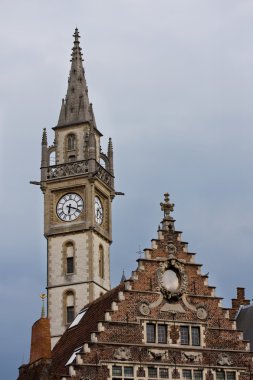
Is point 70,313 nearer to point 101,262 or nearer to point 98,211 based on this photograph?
point 101,262

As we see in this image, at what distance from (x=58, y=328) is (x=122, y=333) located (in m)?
30.4

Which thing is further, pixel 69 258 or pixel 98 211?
pixel 98 211

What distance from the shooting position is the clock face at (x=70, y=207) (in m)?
91.9

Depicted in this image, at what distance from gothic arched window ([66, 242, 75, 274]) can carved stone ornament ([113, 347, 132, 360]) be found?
109ft

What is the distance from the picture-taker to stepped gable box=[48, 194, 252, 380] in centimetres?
5706

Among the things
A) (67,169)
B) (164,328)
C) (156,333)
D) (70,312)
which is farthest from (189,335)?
(67,169)

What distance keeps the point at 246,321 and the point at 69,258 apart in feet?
78.8

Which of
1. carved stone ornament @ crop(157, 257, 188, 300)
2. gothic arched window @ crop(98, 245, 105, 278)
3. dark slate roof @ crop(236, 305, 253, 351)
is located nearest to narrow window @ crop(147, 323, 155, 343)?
carved stone ornament @ crop(157, 257, 188, 300)

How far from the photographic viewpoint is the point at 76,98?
3829 inches

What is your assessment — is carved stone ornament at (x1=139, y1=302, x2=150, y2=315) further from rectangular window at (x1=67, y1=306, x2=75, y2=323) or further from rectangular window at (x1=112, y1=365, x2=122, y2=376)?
rectangular window at (x1=67, y1=306, x2=75, y2=323)

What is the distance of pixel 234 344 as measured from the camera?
6034 centimetres

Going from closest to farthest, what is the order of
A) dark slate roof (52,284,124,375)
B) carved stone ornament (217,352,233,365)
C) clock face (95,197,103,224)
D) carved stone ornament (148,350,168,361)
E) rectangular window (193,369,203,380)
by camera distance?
carved stone ornament (148,350,168,361) < rectangular window (193,369,203,380) < carved stone ornament (217,352,233,365) < dark slate roof (52,284,124,375) < clock face (95,197,103,224)

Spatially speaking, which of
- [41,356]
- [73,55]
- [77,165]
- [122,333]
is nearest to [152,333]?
[122,333]

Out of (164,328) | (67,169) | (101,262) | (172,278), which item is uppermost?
(67,169)
